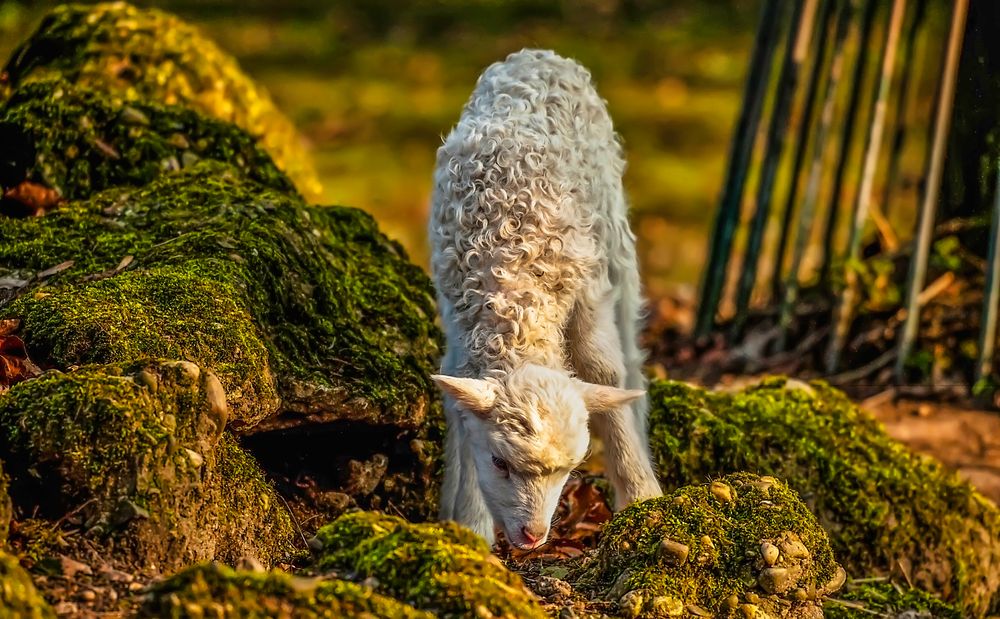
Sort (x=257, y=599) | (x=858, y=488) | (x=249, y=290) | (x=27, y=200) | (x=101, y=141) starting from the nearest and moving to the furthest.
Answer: (x=257, y=599), (x=249, y=290), (x=858, y=488), (x=27, y=200), (x=101, y=141)

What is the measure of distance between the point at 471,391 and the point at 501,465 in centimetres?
35

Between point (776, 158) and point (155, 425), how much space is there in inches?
240

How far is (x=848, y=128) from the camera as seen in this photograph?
8.73 metres

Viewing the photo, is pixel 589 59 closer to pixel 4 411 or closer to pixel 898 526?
pixel 898 526

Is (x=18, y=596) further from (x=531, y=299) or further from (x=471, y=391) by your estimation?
(x=531, y=299)

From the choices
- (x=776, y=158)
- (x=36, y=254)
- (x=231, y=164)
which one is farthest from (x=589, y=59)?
(x=36, y=254)

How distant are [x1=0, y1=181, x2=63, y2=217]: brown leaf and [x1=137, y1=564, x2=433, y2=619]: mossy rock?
3.59 m

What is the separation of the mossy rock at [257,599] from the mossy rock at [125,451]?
0.53 metres

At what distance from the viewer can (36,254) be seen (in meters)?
5.41

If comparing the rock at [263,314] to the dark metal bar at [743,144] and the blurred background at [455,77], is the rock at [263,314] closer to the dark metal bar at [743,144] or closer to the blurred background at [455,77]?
the dark metal bar at [743,144]

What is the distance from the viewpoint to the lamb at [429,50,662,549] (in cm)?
470

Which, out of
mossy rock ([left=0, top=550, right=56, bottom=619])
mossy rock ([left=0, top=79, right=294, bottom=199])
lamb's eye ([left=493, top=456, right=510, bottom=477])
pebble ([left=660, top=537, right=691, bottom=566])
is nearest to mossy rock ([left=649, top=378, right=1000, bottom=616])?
lamb's eye ([left=493, top=456, right=510, bottom=477])

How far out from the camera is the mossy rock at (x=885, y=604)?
16.3ft

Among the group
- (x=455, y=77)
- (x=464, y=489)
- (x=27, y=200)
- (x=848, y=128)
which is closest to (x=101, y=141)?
(x=27, y=200)
